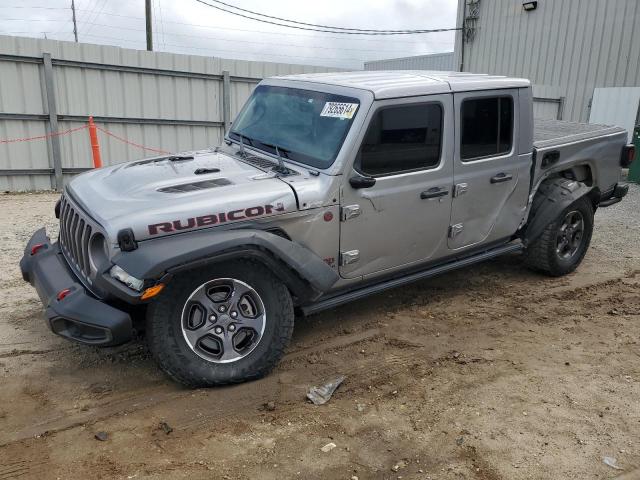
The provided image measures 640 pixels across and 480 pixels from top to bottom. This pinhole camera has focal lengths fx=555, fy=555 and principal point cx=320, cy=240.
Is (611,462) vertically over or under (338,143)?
under

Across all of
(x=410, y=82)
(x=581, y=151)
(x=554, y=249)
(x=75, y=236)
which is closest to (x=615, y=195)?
(x=581, y=151)

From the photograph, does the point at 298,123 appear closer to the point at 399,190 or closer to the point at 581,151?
the point at 399,190

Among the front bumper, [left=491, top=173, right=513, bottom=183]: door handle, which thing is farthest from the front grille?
[left=491, top=173, right=513, bottom=183]: door handle

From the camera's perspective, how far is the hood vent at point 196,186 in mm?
3531

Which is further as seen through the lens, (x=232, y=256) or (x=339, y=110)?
(x=339, y=110)

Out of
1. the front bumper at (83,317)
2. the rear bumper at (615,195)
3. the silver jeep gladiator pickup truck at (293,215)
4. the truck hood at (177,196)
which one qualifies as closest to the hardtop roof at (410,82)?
the silver jeep gladiator pickup truck at (293,215)

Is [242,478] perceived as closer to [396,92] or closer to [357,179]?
[357,179]

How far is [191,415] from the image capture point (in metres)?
3.26

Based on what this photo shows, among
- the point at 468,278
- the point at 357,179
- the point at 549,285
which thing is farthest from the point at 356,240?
the point at 549,285

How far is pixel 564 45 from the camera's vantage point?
15.3 metres

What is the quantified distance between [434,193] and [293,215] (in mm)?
1273

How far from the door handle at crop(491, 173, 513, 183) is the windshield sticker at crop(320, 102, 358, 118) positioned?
1515 mm

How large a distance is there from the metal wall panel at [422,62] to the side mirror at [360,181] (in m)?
22.1

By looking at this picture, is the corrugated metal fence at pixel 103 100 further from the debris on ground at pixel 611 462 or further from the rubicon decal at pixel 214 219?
the debris on ground at pixel 611 462
